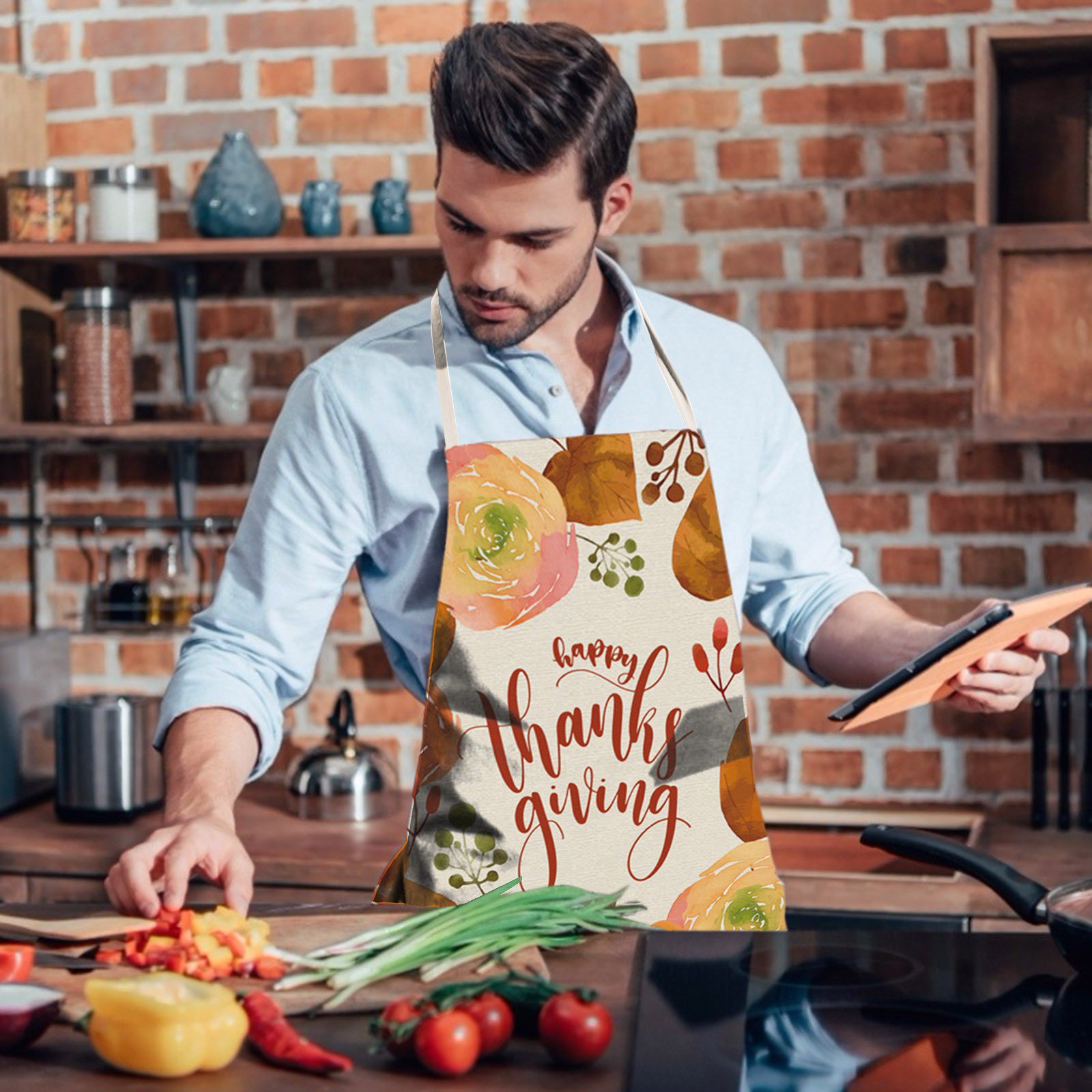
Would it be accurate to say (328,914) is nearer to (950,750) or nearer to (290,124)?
(950,750)

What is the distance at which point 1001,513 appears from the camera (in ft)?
8.43

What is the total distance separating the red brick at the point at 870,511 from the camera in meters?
2.59

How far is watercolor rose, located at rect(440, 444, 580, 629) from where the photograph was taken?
156 cm

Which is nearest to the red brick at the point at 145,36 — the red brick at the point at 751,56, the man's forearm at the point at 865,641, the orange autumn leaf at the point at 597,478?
the red brick at the point at 751,56

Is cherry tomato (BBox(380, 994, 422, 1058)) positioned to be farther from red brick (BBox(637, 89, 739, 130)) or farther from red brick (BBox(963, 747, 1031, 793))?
red brick (BBox(637, 89, 739, 130))

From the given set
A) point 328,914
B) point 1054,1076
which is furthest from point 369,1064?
point 1054,1076

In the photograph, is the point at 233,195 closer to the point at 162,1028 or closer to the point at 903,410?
the point at 903,410

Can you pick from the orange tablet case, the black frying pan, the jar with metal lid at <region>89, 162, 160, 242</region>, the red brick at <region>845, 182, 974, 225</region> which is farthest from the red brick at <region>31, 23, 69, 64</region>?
the black frying pan

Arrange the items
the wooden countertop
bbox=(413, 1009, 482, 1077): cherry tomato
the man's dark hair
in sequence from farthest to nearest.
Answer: the wooden countertop
the man's dark hair
bbox=(413, 1009, 482, 1077): cherry tomato

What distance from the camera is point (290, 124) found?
2.72 m

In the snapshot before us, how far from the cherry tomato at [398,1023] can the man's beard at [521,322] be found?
→ 0.79 meters

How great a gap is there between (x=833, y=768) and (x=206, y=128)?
155cm

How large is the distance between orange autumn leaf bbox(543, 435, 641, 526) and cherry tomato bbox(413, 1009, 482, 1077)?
75 centimetres

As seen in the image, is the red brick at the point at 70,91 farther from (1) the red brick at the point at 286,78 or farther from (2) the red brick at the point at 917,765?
(2) the red brick at the point at 917,765
